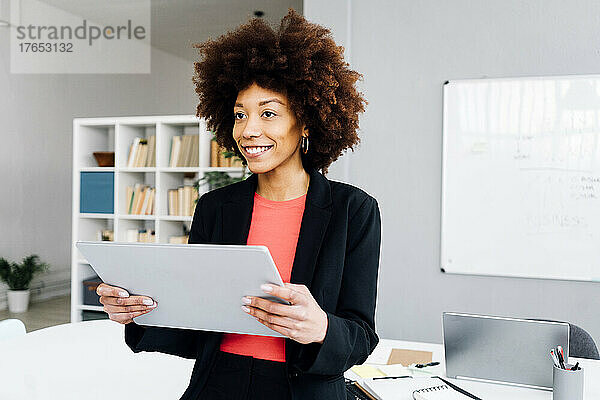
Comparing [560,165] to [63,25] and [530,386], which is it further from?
[63,25]

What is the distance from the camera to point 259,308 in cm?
99

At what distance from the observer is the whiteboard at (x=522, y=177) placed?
10.6ft

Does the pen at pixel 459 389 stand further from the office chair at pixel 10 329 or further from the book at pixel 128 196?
the book at pixel 128 196

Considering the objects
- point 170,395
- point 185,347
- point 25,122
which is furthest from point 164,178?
point 185,347

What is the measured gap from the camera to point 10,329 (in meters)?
2.19

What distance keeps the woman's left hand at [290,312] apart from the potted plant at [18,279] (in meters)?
5.19

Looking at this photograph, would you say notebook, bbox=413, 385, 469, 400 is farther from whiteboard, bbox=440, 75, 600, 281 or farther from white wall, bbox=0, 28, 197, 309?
white wall, bbox=0, 28, 197, 309

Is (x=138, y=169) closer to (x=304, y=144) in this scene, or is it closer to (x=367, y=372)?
(x=367, y=372)

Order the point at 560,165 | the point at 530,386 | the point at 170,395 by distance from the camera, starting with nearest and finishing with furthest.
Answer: the point at 530,386 → the point at 170,395 → the point at 560,165

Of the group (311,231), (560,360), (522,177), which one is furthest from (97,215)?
(560,360)

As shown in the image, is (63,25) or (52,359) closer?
(52,359)

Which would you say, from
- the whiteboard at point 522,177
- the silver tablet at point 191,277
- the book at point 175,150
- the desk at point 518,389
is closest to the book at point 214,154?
the book at point 175,150

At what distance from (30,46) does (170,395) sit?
17.0 ft

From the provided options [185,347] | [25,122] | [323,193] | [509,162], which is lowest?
[185,347]
